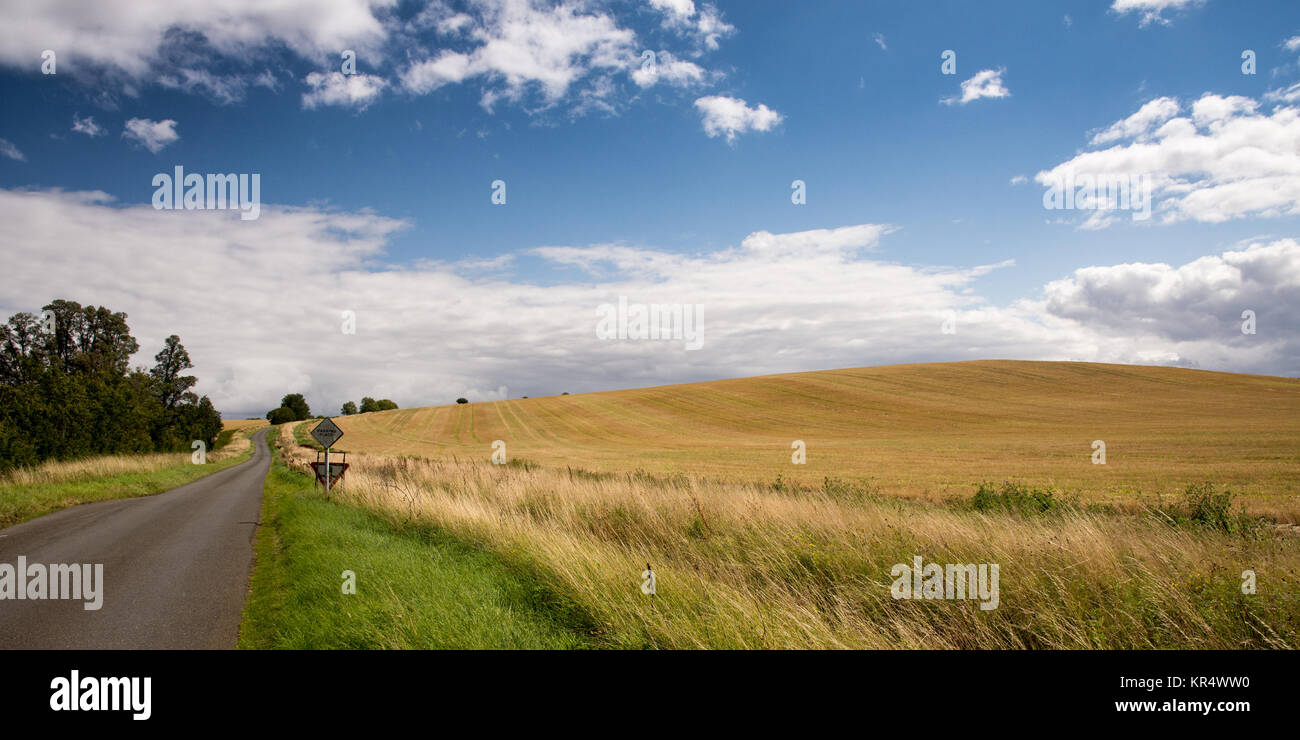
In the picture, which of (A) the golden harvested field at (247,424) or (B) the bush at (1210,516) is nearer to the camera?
(B) the bush at (1210,516)

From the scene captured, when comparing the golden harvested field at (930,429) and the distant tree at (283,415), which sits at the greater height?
the golden harvested field at (930,429)

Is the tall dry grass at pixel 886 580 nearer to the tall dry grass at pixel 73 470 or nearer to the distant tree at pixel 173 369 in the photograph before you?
the tall dry grass at pixel 73 470

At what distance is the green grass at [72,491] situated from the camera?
1512cm

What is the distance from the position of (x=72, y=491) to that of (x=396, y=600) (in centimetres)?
2117

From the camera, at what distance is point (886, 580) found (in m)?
6.33

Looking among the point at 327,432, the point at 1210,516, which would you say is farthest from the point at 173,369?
the point at 1210,516

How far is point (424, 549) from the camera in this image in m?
9.08

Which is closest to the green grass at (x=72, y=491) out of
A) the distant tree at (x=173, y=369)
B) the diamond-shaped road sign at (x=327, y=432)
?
the diamond-shaped road sign at (x=327, y=432)

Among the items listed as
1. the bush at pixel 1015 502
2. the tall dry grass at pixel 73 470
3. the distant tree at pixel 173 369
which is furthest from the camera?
the distant tree at pixel 173 369

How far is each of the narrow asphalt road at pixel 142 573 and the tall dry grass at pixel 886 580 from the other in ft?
11.0

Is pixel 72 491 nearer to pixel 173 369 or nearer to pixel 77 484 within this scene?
pixel 77 484

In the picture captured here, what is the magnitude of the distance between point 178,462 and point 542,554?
4414 cm

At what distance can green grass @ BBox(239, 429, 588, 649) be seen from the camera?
4992 millimetres
